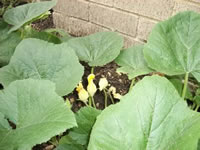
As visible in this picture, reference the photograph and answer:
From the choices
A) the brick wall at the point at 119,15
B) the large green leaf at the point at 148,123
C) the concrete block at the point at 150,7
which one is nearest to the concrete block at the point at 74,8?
the brick wall at the point at 119,15

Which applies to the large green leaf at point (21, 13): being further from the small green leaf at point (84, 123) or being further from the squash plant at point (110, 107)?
the small green leaf at point (84, 123)

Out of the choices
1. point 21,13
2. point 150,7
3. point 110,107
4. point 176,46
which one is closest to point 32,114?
point 110,107

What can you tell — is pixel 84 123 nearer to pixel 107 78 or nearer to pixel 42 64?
pixel 42 64

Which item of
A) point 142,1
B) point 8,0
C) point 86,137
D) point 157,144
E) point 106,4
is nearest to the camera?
point 157,144

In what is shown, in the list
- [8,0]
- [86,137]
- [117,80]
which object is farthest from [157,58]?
[8,0]

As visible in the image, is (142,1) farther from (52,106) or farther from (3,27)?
(52,106)

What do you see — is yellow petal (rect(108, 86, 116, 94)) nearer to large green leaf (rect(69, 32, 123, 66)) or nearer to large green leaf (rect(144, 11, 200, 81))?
large green leaf (rect(69, 32, 123, 66))
